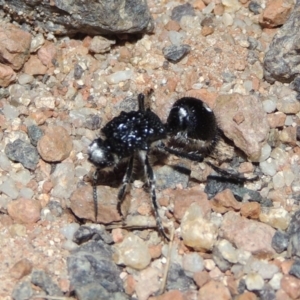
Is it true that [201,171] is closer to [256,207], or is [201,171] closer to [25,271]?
[256,207]

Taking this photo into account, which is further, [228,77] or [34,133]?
[228,77]

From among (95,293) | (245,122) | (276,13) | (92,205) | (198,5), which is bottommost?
(95,293)

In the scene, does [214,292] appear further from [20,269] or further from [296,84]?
[296,84]

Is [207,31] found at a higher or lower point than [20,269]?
higher

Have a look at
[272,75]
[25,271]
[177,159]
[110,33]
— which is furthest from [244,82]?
[25,271]

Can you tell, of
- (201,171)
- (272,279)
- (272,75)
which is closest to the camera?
(272,279)

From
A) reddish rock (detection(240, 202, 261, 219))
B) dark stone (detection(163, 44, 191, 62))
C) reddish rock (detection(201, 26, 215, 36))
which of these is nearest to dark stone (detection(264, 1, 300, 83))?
reddish rock (detection(201, 26, 215, 36))

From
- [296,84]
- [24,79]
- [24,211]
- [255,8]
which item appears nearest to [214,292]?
[24,211]
